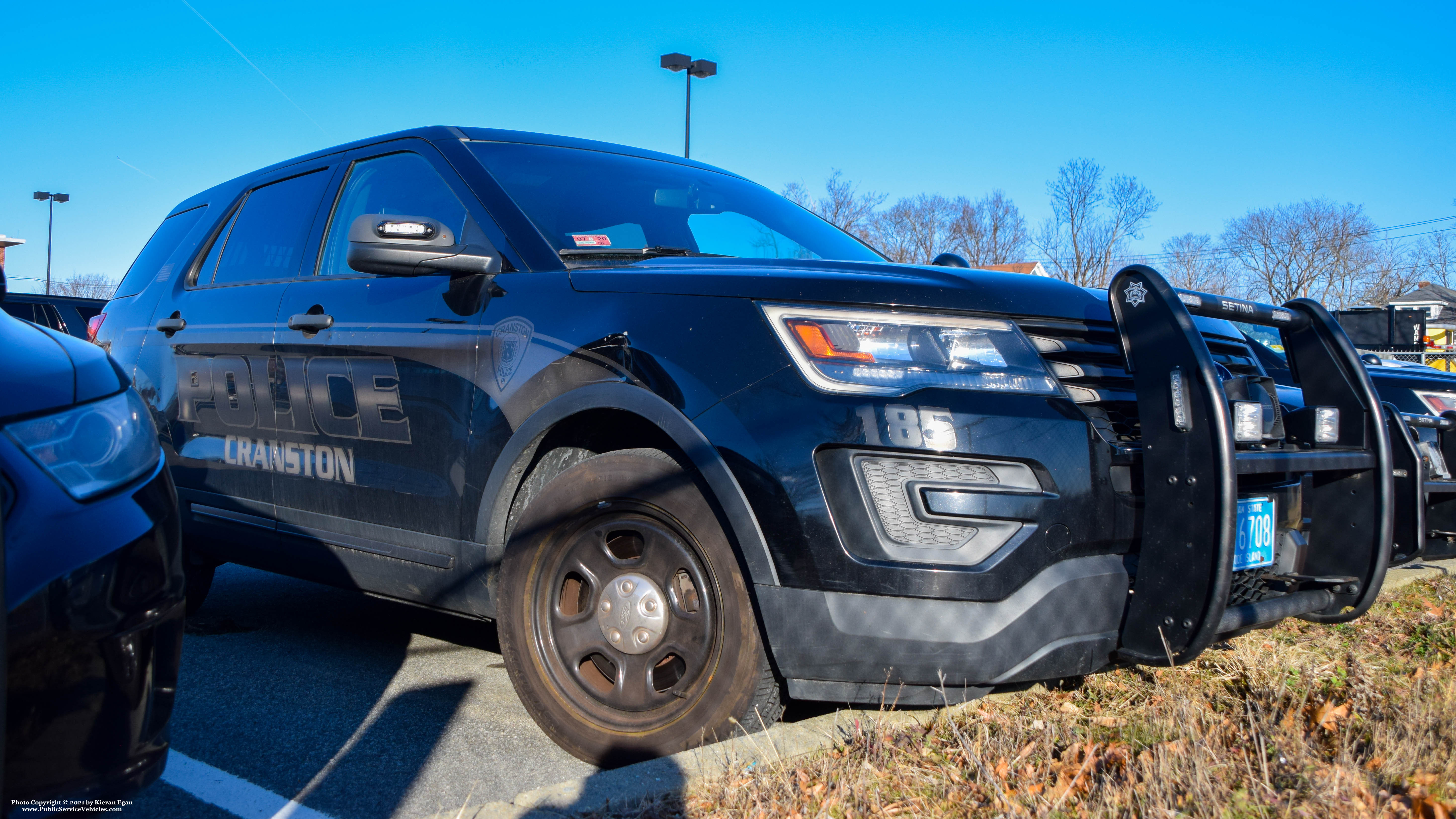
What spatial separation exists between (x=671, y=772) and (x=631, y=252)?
1.59 metres

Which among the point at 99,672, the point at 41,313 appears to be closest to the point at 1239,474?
the point at 99,672

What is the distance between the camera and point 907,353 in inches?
93.1

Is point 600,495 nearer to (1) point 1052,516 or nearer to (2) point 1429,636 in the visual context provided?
(1) point 1052,516

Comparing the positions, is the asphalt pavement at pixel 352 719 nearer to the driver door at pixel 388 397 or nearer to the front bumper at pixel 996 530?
the driver door at pixel 388 397

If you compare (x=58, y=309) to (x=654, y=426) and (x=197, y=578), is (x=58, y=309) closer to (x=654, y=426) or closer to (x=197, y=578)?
(x=197, y=578)

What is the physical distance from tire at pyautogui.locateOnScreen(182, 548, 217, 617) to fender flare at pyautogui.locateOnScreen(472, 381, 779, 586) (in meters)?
2.19

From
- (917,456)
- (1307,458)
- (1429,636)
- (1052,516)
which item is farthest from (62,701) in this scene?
(1429,636)

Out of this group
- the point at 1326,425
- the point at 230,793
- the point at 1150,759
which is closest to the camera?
the point at 1150,759

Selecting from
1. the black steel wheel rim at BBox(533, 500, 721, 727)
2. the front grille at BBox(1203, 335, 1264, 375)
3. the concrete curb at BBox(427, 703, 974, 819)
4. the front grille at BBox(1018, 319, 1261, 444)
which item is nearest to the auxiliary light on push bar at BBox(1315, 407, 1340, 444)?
the front grille at BBox(1203, 335, 1264, 375)

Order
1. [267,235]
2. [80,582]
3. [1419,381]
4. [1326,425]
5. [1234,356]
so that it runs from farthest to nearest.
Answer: [1419,381]
[267,235]
[1234,356]
[1326,425]
[80,582]

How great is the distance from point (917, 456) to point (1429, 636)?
2.53 m

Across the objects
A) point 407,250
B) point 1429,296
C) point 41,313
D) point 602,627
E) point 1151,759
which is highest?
point 1429,296

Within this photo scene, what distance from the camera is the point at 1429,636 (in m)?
3.62

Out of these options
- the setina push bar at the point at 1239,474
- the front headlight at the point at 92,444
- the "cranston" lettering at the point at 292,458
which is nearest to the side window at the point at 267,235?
the "cranston" lettering at the point at 292,458
